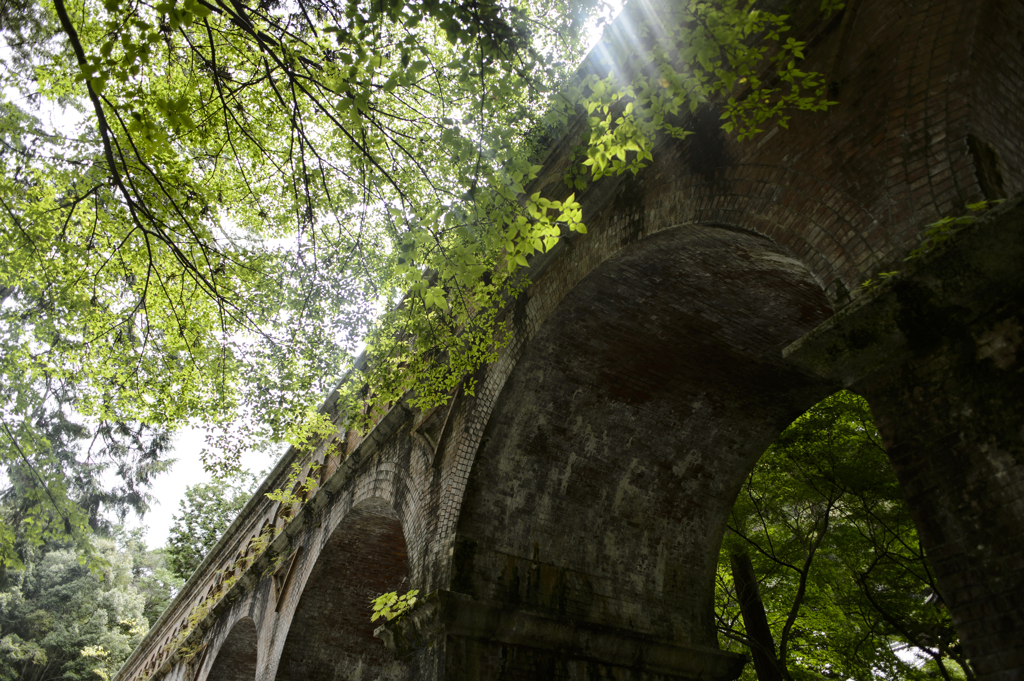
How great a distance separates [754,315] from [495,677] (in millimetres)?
4141

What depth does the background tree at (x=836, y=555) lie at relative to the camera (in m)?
8.17

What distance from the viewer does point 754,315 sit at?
19.7 feet

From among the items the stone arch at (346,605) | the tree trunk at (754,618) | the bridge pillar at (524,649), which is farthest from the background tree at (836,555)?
the stone arch at (346,605)

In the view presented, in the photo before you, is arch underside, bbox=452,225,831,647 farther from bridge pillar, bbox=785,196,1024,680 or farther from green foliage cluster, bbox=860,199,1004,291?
green foliage cluster, bbox=860,199,1004,291

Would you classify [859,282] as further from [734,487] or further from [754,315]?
[734,487]

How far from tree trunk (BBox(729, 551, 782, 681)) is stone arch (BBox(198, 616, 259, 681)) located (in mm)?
10444

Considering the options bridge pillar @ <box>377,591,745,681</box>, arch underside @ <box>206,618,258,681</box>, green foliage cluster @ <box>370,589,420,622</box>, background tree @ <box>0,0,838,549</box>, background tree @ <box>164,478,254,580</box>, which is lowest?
bridge pillar @ <box>377,591,745,681</box>

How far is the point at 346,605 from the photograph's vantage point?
10211 millimetres

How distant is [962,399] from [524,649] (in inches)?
183

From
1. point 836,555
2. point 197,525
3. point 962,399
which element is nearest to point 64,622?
point 197,525

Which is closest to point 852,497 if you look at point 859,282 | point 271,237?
point 859,282

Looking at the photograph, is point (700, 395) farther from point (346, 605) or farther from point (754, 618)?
point (346, 605)

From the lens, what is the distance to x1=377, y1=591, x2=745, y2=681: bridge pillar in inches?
226

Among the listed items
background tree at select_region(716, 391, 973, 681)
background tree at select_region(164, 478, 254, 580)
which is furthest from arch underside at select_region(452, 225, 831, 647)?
background tree at select_region(164, 478, 254, 580)
